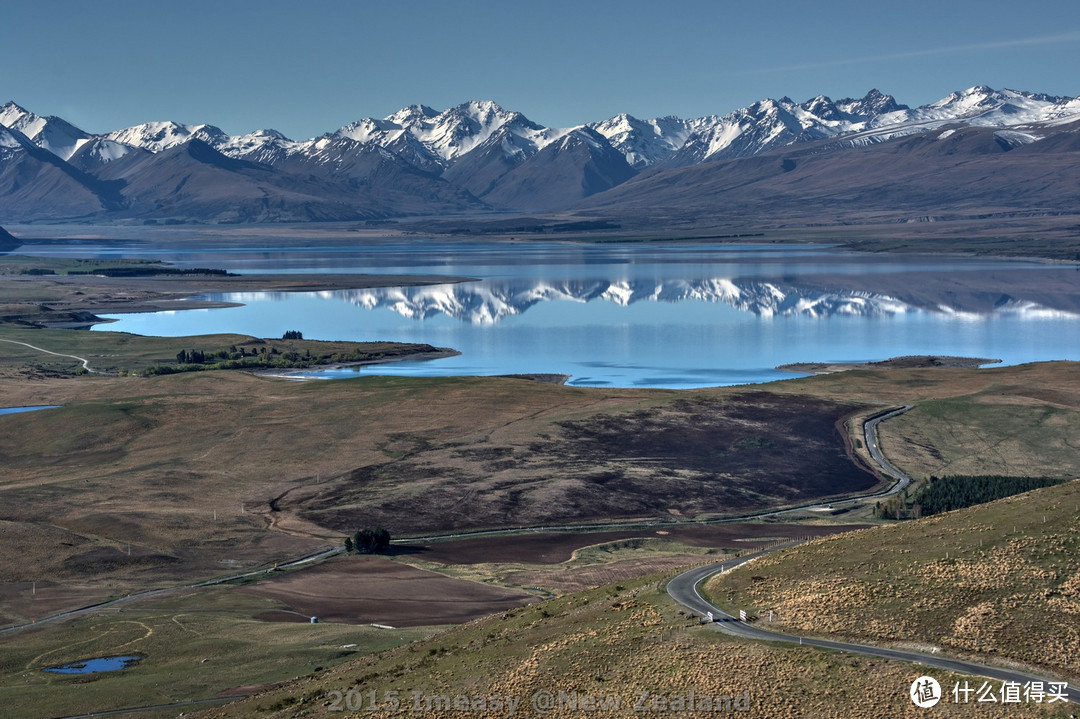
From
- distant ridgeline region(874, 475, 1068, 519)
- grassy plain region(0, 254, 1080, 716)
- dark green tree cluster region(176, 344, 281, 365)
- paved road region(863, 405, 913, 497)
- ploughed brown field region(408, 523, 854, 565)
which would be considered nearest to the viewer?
grassy plain region(0, 254, 1080, 716)

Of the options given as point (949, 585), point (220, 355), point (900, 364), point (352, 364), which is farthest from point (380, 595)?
point (900, 364)

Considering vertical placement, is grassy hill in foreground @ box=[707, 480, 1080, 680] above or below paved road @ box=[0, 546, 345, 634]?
above

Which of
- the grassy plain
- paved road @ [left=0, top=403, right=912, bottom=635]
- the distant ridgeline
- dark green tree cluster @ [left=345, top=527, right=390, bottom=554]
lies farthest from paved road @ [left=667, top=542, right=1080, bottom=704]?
the distant ridgeline

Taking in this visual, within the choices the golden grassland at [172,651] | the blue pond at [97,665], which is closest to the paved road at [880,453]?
the golden grassland at [172,651]

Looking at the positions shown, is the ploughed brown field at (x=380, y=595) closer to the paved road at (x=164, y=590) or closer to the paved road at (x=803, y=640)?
the paved road at (x=164, y=590)

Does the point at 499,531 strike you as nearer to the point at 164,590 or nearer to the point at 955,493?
the point at 164,590

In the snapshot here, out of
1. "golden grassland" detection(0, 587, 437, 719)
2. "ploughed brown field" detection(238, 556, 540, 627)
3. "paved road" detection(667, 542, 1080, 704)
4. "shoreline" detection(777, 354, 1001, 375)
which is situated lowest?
"ploughed brown field" detection(238, 556, 540, 627)

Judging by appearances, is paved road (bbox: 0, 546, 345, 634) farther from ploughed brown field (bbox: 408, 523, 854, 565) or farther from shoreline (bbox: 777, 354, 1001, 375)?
shoreline (bbox: 777, 354, 1001, 375)

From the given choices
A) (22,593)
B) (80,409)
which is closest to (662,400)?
(80,409)
